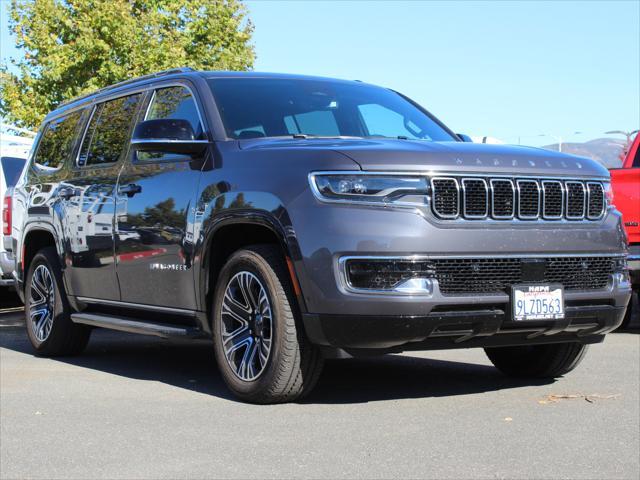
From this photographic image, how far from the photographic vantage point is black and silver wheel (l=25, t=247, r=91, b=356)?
8945 mm

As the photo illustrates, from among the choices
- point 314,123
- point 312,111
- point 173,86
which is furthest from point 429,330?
point 173,86

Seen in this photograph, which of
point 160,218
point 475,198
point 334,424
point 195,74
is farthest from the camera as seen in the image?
point 195,74

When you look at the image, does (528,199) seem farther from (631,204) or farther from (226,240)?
(631,204)

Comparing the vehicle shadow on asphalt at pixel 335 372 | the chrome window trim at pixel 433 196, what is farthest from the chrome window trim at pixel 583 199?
the vehicle shadow on asphalt at pixel 335 372

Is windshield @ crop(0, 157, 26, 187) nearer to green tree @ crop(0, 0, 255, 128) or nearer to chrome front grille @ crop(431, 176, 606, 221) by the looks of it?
chrome front grille @ crop(431, 176, 606, 221)

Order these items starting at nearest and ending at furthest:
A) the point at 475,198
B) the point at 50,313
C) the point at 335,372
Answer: the point at 475,198 < the point at 335,372 < the point at 50,313

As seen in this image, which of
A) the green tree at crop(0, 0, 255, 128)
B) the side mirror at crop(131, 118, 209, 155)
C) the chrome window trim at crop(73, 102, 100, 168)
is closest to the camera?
the side mirror at crop(131, 118, 209, 155)

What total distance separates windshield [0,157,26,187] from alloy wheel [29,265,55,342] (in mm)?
5478

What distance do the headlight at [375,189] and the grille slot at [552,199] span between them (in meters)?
0.81

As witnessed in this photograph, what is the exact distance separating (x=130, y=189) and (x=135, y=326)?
93 centimetres

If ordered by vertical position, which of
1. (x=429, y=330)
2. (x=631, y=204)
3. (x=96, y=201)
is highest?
(x=96, y=201)

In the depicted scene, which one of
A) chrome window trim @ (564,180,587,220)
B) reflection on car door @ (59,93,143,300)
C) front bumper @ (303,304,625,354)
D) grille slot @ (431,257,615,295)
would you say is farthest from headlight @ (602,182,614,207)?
reflection on car door @ (59,93,143,300)

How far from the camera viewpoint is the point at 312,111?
7.39m

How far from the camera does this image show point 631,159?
13.2m
